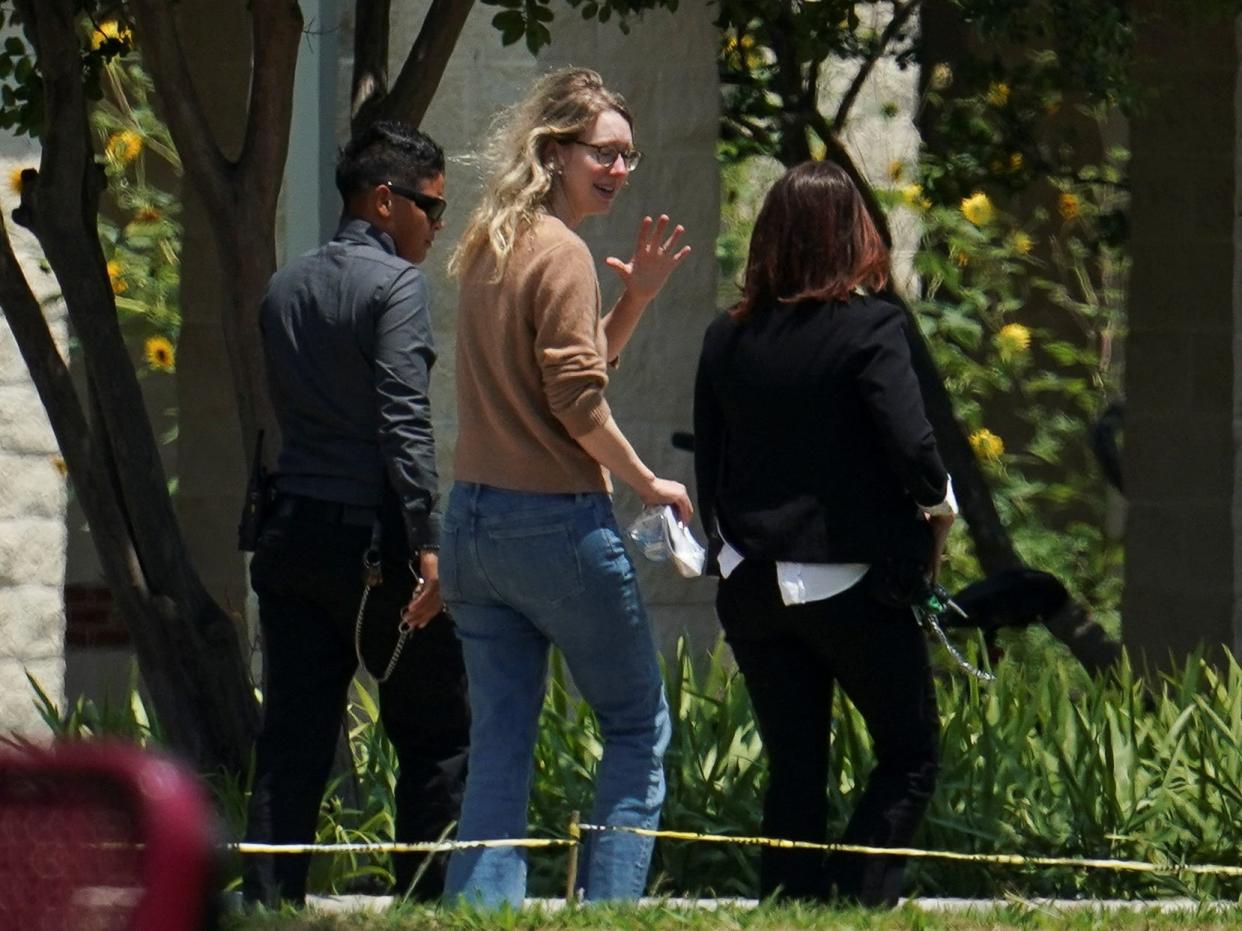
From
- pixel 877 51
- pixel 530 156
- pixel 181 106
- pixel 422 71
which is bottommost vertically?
pixel 530 156

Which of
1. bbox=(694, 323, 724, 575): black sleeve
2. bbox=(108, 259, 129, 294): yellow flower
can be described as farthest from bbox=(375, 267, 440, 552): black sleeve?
bbox=(108, 259, 129, 294): yellow flower

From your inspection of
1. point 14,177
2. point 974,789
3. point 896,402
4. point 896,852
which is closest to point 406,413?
point 896,402

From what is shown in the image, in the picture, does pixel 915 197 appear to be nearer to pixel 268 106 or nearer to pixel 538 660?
pixel 268 106

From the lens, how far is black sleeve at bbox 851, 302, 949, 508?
4.52 m

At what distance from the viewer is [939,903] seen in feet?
16.9

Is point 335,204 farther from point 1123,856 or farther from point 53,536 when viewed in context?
point 1123,856

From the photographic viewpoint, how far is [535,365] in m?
4.46

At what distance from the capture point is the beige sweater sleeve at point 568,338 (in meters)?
4.37

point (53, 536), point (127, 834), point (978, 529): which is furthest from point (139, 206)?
point (127, 834)

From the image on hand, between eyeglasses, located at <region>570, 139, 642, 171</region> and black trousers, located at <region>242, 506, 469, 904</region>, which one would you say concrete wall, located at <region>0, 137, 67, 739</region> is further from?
eyeglasses, located at <region>570, 139, 642, 171</region>

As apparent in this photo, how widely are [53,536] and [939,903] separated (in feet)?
10.8

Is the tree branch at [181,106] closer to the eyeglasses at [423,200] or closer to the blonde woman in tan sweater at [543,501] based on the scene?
the eyeglasses at [423,200]

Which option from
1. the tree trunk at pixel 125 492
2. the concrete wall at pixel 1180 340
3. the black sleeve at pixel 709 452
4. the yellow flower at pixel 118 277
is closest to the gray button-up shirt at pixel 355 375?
the black sleeve at pixel 709 452

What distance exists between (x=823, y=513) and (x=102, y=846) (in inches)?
108
